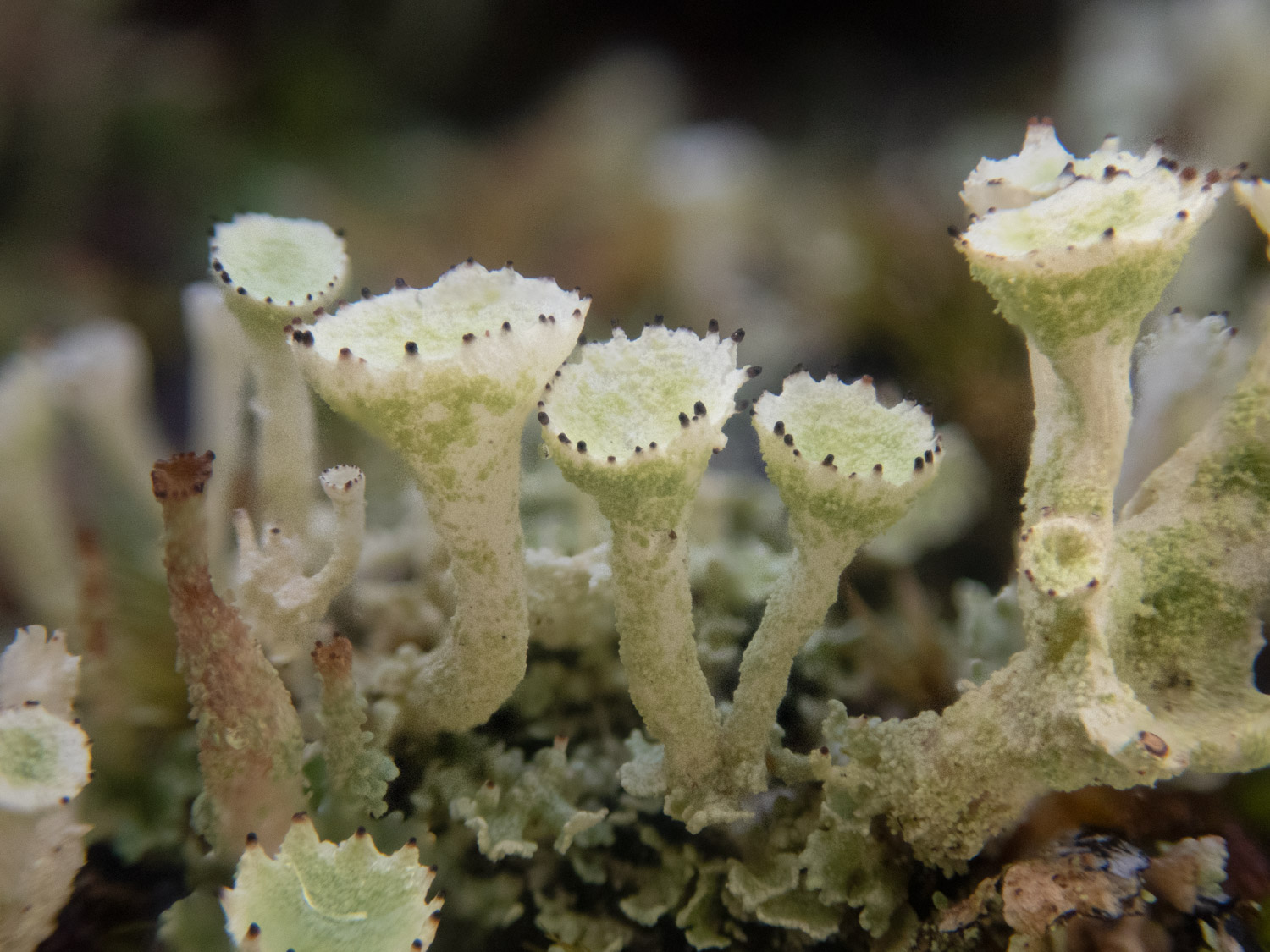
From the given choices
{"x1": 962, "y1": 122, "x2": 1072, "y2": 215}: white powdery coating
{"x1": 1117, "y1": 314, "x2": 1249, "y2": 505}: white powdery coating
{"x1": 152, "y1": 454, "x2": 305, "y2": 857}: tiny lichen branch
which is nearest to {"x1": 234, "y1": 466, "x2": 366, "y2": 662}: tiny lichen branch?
{"x1": 152, "y1": 454, "x2": 305, "y2": 857}: tiny lichen branch

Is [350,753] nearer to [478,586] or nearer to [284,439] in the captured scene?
[478,586]

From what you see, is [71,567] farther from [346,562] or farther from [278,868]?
[278,868]

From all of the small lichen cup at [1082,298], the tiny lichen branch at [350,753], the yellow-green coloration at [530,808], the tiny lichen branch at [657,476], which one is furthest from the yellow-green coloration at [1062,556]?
the tiny lichen branch at [350,753]

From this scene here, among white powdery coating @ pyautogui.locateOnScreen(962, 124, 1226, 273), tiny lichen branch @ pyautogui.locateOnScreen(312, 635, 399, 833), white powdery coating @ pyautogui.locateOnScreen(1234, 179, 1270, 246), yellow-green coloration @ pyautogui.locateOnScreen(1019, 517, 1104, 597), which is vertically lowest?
tiny lichen branch @ pyautogui.locateOnScreen(312, 635, 399, 833)

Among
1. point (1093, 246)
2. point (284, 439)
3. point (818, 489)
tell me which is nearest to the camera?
point (1093, 246)

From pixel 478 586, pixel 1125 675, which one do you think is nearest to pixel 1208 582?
pixel 1125 675

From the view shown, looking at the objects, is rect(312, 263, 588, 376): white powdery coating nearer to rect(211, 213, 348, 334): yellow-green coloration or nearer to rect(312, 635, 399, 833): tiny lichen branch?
rect(211, 213, 348, 334): yellow-green coloration

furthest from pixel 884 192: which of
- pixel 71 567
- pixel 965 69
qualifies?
pixel 71 567
